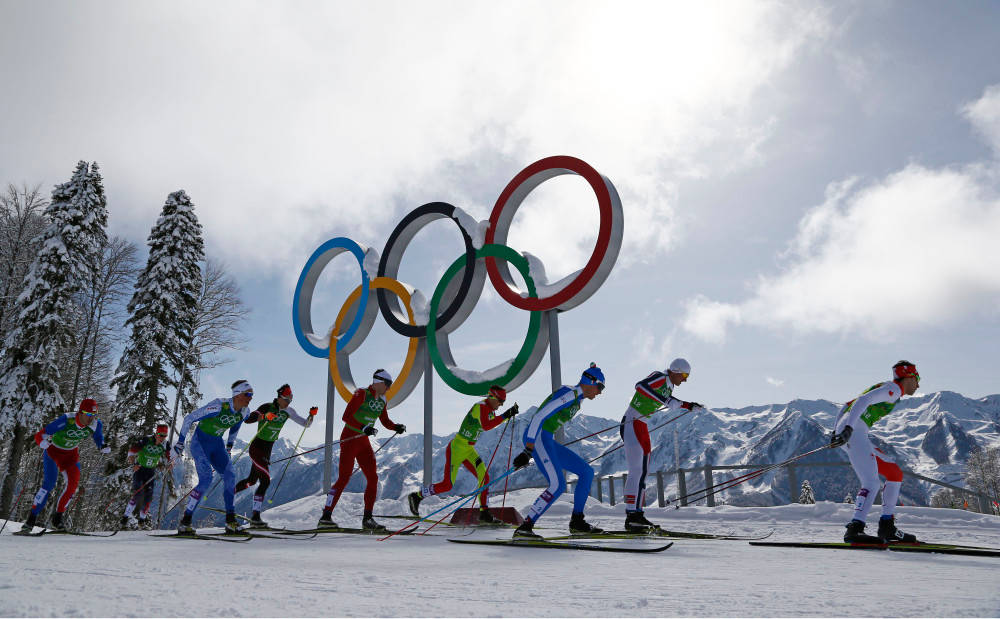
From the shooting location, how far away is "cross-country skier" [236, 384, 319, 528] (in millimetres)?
10242

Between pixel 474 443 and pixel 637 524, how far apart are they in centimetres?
331

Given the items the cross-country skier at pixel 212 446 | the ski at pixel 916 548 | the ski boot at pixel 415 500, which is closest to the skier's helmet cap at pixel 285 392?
the cross-country skier at pixel 212 446

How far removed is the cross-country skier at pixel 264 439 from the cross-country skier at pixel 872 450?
26.9ft

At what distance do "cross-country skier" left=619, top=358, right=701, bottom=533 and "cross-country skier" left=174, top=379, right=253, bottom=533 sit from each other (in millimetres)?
5797

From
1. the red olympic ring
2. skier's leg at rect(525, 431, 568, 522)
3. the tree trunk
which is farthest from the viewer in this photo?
the tree trunk

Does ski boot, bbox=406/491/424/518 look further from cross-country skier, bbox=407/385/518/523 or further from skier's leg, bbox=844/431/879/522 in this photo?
skier's leg, bbox=844/431/879/522

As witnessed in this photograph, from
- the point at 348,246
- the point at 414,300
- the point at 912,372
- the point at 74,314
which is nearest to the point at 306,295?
the point at 348,246

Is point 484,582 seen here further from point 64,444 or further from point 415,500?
point 64,444

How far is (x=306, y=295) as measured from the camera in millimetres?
19766

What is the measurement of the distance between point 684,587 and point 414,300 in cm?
1269

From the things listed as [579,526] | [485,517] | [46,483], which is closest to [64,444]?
[46,483]

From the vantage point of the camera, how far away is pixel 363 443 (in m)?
9.70

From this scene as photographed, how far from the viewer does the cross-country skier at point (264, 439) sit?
33.6 ft

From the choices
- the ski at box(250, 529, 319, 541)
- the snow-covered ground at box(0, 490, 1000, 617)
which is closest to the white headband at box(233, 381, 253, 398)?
the ski at box(250, 529, 319, 541)
